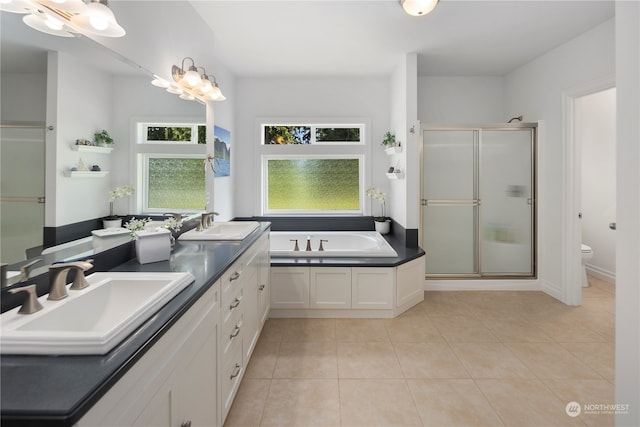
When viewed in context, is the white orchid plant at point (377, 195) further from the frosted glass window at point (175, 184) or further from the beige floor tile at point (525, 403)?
the beige floor tile at point (525, 403)

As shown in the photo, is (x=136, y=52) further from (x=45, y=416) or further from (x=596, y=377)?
(x=596, y=377)

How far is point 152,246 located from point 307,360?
1351 millimetres

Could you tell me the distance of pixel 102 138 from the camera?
1574 millimetres

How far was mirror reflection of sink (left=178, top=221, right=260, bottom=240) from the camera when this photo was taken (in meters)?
2.36

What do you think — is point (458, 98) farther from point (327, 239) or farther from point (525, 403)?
point (525, 403)

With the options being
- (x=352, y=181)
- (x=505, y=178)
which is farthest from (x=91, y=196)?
(x=505, y=178)

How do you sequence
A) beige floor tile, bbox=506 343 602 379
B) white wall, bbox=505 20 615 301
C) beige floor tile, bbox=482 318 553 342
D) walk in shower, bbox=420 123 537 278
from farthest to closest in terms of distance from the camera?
walk in shower, bbox=420 123 537 278
white wall, bbox=505 20 615 301
beige floor tile, bbox=482 318 553 342
beige floor tile, bbox=506 343 602 379

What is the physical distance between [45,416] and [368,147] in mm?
4199

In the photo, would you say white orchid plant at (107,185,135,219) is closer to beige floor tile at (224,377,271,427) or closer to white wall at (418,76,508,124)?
beige floor tile at (224,377,271,427)

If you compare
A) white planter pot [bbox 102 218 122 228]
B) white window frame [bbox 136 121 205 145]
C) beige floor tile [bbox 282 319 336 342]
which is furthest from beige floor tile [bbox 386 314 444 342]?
white window frame [bbox 136 121 205 145]

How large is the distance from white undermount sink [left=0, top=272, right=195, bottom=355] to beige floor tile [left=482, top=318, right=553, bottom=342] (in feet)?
8.57

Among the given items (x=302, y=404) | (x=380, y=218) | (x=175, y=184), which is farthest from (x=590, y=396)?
(x=175, y=184)

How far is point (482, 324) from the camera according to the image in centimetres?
305
